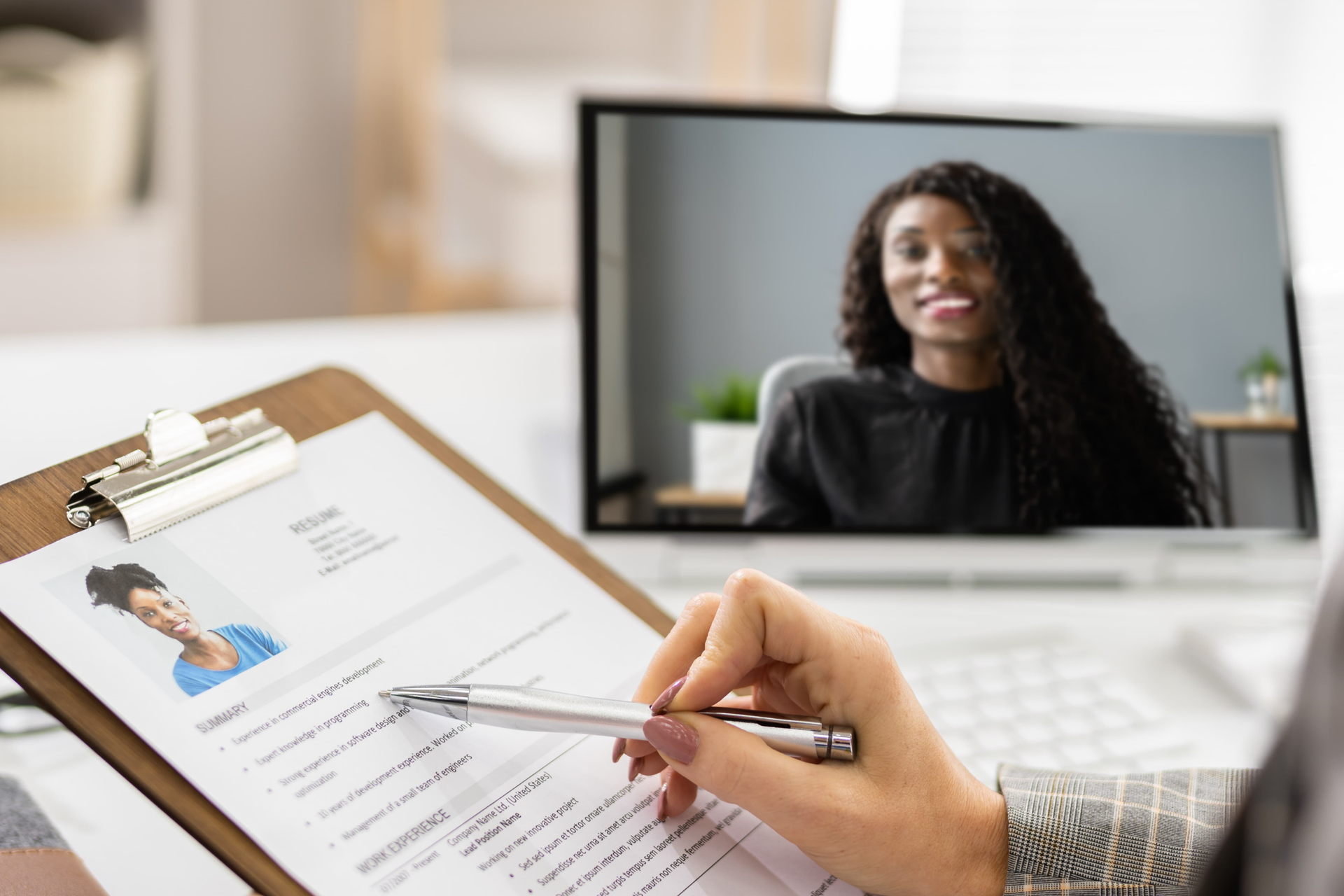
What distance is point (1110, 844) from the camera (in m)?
0.47

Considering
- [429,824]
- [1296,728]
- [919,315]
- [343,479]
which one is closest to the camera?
[1296,728]

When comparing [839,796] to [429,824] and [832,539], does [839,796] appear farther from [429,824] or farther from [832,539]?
[832,539]

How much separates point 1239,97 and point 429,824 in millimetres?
2030

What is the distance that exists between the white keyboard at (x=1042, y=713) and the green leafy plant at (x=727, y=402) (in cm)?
21

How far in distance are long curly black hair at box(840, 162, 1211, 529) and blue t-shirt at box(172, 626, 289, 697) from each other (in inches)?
17.6

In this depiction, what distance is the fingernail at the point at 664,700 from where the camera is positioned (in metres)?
0.44

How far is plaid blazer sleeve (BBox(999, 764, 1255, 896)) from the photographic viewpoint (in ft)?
1.56

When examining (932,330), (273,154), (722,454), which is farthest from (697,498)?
(273,154)

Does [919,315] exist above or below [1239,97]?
below

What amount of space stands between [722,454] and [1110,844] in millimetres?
366

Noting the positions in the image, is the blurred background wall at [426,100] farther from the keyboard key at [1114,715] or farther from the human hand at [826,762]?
the human hand at [826,762]

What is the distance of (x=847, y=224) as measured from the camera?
76cm

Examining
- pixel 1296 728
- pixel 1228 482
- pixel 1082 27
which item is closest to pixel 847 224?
pixel 1228 482

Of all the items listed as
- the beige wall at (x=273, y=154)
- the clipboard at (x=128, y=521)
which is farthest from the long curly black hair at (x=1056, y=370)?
the beige wall at (x=273, y=154)
